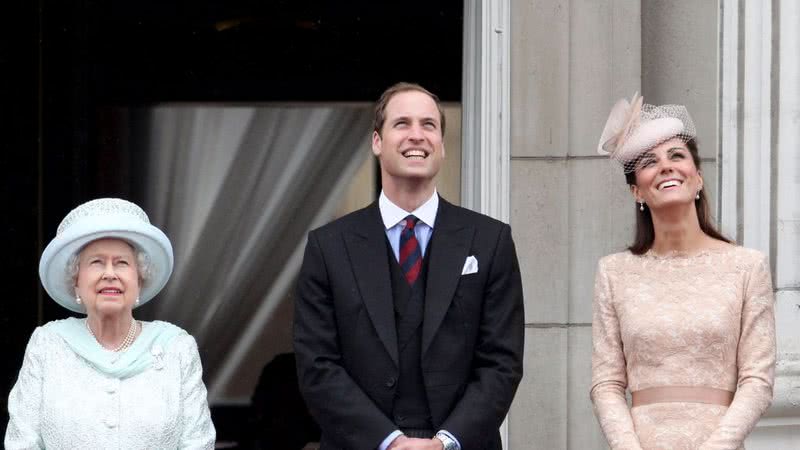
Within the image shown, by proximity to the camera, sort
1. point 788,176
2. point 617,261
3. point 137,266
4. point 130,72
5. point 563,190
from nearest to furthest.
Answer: point 137,266 → point 617,261 → point 788,176 → point 563,190 → point 130,72

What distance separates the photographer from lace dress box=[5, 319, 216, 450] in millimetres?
4891

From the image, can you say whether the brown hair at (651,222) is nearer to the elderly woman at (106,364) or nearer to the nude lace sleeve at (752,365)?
the nude lace sleeve at (752,365)

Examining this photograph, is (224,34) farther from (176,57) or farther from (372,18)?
(372,18)

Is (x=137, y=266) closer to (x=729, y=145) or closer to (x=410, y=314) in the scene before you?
(x=410, y=314)

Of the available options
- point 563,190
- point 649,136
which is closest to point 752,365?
point 649,136

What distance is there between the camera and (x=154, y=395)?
4945 millimetres

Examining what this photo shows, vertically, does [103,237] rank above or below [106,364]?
above

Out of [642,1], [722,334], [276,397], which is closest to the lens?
[722,334]

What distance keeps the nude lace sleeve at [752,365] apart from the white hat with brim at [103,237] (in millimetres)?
1795

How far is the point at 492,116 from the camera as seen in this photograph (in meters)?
6.96

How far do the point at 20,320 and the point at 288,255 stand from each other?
1502 mm

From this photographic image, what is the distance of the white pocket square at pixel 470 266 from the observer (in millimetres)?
5117

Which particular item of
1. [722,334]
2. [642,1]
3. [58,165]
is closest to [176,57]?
[58,165]

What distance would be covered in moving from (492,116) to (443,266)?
196 cm
